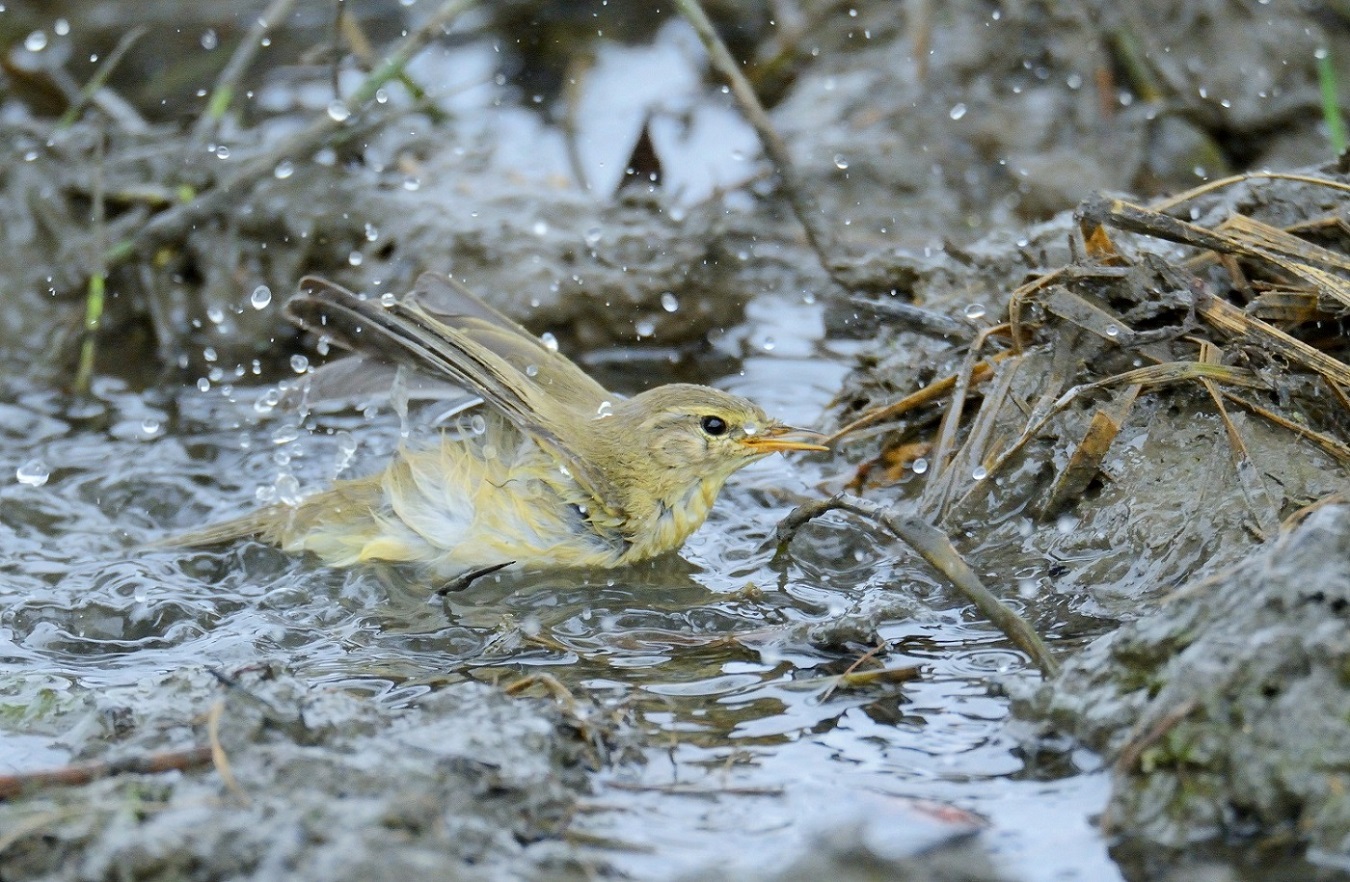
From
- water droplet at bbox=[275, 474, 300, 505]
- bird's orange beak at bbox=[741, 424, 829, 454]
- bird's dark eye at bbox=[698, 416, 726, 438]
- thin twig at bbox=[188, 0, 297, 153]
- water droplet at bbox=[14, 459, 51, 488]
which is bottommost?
water droplet at bbox=[275, 474, 300, 505]

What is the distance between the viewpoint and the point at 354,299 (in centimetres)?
477

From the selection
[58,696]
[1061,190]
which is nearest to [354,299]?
[58,696]

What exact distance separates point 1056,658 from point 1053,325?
1.38 m

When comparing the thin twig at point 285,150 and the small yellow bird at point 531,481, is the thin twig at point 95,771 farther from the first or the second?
the thin twig at point 285,150

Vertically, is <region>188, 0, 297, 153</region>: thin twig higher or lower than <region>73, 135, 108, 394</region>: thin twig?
higher

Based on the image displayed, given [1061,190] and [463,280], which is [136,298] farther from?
[1061,190]

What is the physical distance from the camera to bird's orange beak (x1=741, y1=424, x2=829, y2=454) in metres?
5.23

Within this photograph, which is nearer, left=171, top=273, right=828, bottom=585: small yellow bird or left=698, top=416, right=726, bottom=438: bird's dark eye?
left=171, top=273, right=828, bottom=585: small yellow bird

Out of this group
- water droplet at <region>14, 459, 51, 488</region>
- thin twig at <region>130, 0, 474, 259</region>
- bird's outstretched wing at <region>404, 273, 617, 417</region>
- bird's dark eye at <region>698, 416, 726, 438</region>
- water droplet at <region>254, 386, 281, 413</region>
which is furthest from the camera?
thin twig at <region>130, 0, 474, 259</region>

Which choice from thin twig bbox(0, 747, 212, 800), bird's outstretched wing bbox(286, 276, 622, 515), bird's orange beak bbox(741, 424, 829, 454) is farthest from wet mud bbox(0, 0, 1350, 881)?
bird's outstretched wing bbox(286, 276, 622, 515)

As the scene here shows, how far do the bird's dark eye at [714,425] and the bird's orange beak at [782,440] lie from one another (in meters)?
0.09

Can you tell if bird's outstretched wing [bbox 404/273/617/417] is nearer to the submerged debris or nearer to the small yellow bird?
the small yellow bird

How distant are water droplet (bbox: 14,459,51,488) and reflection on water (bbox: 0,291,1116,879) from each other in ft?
0.12

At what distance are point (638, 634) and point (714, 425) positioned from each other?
109cm
